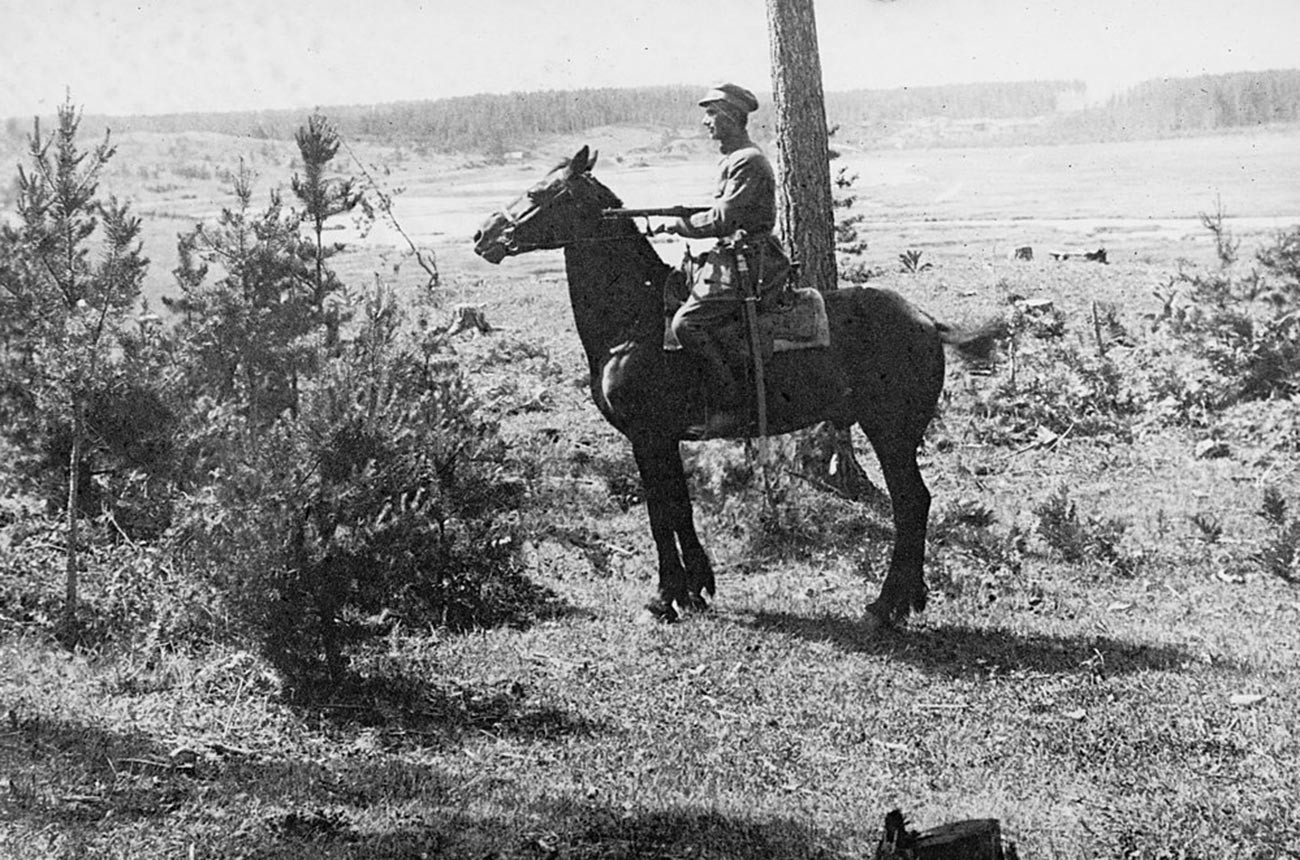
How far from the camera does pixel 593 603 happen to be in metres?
9.08

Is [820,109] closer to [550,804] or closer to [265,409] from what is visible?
[265,409]

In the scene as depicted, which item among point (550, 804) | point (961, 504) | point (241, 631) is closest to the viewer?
point (550, 804)

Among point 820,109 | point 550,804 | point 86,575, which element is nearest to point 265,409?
point 86,575

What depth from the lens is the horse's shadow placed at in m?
7.57

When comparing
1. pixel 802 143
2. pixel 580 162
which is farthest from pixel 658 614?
pixel 802 143

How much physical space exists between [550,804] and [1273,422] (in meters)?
10.8

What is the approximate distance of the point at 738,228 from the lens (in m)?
7.68

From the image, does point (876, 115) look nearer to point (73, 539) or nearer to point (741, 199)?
point (741, 199)

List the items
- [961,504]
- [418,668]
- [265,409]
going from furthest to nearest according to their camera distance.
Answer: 1. [961,504]
2. [265,409]
3. [418,668]

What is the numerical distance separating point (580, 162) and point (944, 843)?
5.19 meters

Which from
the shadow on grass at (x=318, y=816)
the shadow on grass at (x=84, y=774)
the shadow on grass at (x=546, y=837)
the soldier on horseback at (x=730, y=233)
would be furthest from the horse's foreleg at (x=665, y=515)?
the shadow on grass at (x=84, y=774)

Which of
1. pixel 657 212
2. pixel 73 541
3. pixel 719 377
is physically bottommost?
pixel 73 541

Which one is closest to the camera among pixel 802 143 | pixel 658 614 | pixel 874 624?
pixel 874 624

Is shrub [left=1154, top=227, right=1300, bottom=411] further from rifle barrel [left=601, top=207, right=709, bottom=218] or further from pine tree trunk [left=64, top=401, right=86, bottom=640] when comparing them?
pine tree trunk [left=64, top=401, right=86, bottom=640]
